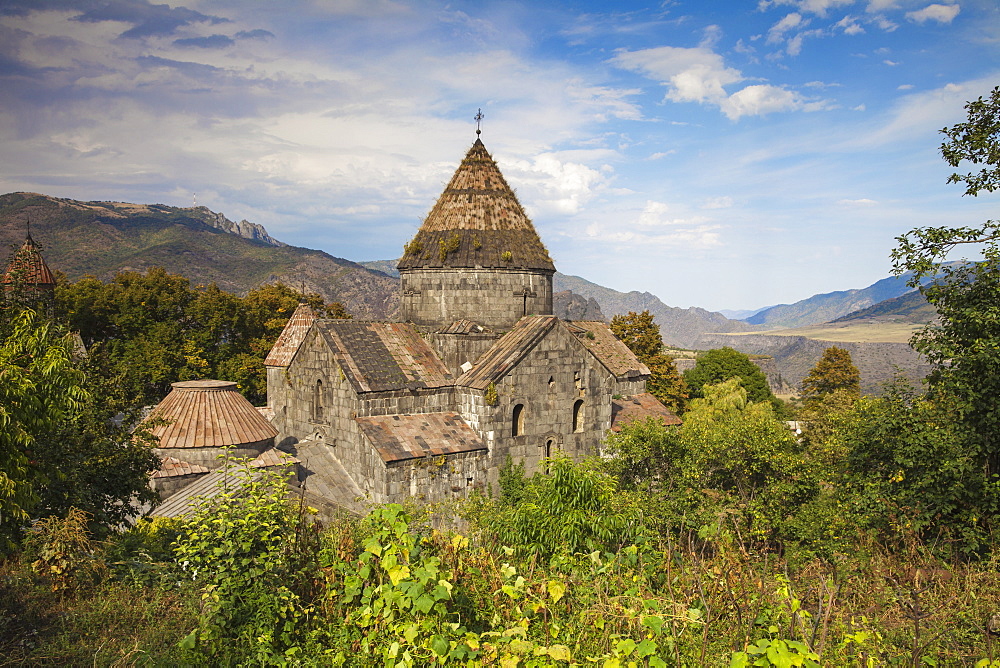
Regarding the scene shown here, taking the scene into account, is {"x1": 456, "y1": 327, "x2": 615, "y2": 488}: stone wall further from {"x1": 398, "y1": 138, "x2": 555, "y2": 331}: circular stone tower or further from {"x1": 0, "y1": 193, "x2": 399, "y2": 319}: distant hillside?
{"x1": 0, "y1": 193, "x2": 399, "y2": 319}: distant hillside

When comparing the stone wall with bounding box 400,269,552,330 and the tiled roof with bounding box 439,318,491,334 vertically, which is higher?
the stone wall with bounding box 400,269,552,330

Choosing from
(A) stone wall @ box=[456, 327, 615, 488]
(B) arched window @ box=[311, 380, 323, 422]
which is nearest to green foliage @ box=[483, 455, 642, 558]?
(A) stone wall @ box=[456, 327, 615, 488]

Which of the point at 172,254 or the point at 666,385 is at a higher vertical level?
the point at 172,254

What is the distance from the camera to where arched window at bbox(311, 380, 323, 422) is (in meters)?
15.8

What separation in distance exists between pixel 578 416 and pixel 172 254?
369 ft

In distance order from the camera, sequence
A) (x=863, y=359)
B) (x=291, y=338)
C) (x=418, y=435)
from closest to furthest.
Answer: (x=418, y=435), (x=291, y=338), (x=863, y=359)

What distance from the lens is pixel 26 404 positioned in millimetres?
6133

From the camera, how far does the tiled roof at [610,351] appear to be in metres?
26.9

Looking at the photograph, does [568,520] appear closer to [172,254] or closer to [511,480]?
[511,480]

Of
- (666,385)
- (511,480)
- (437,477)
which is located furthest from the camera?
(666,385)

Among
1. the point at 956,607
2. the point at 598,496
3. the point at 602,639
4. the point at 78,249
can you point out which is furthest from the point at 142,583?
the point at 78,249

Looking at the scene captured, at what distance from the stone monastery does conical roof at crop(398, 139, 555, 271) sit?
0.14 ft

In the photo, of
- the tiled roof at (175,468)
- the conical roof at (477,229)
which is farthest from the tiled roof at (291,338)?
the tiled roof at (175,468)

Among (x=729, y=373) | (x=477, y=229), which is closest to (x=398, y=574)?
(x=477, y=229)
